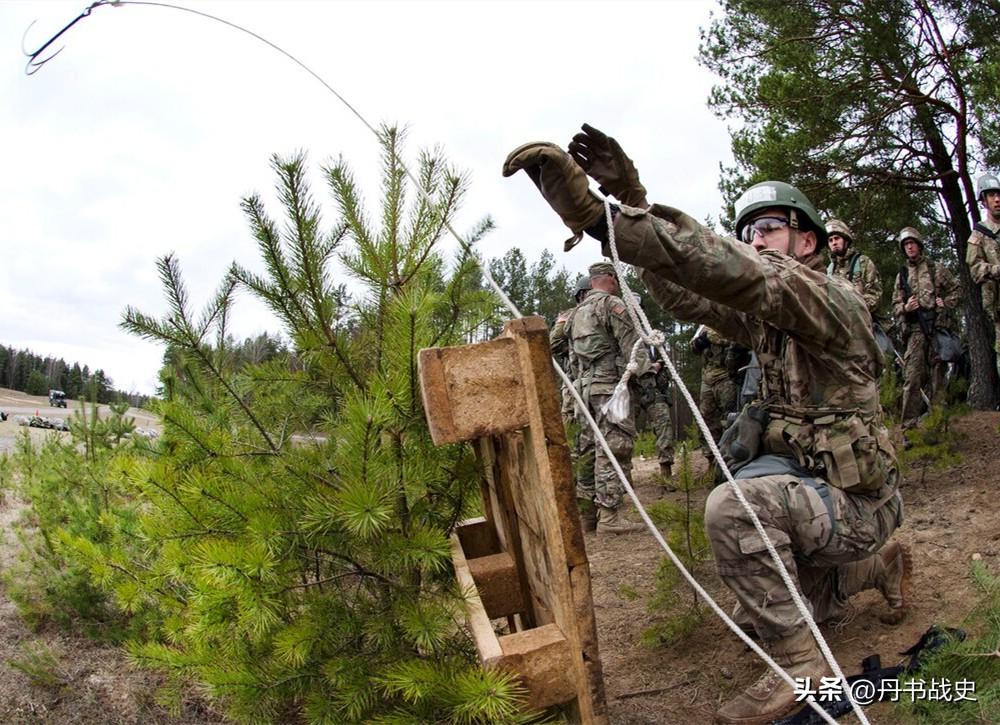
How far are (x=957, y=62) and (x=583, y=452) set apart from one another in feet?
22.2

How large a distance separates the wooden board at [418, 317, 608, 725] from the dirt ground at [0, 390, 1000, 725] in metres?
1.15

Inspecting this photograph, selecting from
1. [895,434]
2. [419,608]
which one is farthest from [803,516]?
[895,434]

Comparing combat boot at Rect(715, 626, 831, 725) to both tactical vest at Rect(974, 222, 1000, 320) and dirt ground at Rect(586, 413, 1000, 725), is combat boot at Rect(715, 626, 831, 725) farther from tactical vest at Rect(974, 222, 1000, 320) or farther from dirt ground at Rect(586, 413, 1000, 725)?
tactical vest at Rect(974, 222, 1000, 320)

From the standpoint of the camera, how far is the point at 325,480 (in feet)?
6.96

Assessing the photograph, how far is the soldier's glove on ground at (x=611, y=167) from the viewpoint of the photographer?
2551 millimetres

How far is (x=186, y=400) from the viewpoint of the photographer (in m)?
2.43

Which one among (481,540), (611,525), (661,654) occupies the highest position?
(481,540)

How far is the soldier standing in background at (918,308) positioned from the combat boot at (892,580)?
216 inches

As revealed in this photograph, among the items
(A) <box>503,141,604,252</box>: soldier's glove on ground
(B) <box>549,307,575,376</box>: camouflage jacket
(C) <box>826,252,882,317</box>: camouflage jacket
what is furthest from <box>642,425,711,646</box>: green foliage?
(C) <box>826,252,882,317</box>: camouflage jacket

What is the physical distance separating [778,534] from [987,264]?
5196 mm

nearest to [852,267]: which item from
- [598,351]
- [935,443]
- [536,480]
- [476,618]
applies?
[935,443]

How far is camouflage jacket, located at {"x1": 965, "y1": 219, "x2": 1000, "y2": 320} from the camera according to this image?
6531mm

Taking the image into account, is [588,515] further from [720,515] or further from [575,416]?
[720,515]

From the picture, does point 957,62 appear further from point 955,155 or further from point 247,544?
point 247,544
